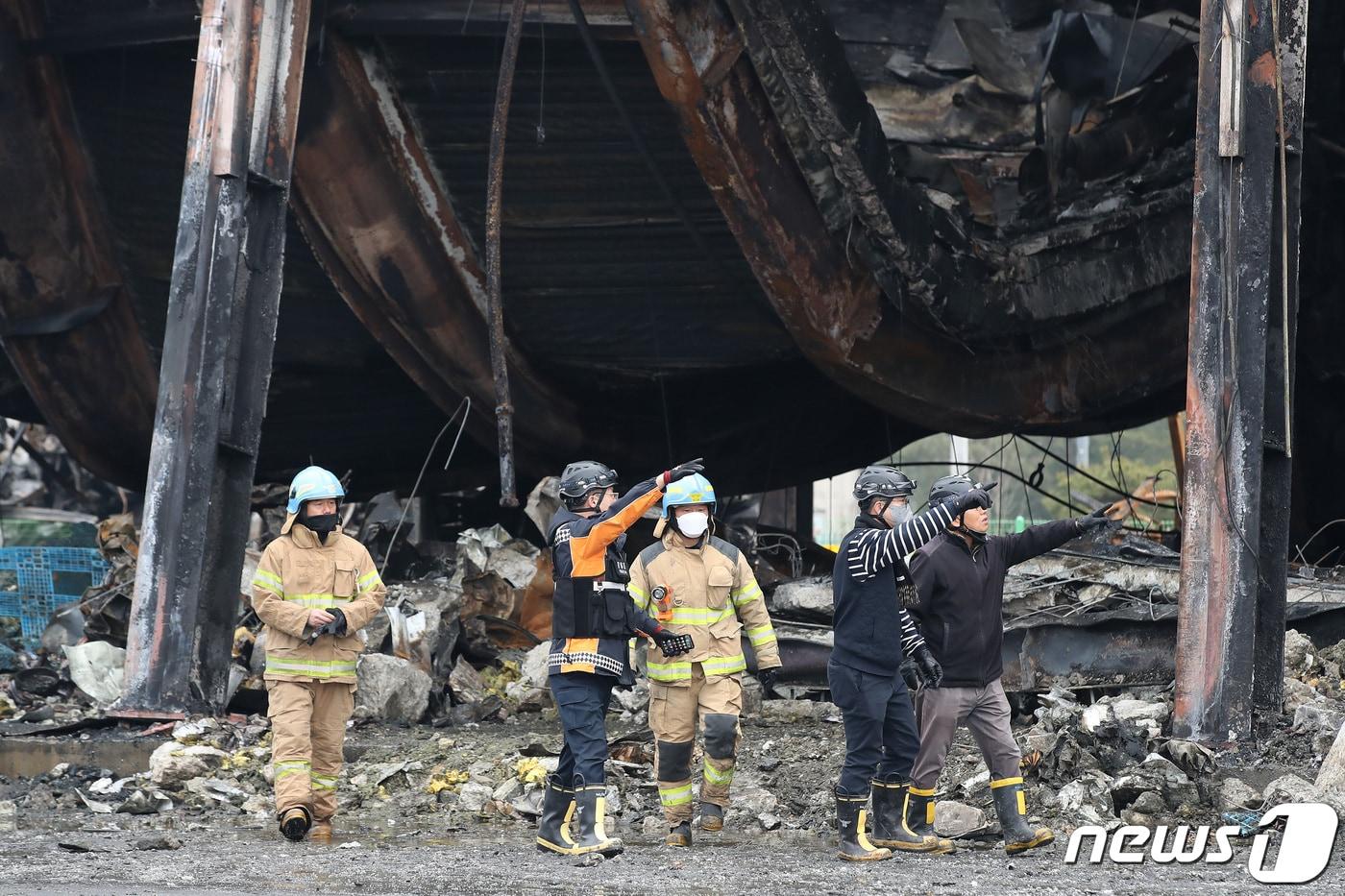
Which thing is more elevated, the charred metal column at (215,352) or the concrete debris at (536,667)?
the charred metal column at (215,352)

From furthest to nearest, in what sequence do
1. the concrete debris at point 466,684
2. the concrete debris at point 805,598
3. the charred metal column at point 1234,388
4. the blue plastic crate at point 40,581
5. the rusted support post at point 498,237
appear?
the blue plastic crate at point 40,581 < the concrete debris at point 805,598 < the concrete debris at point 466,684 < the rusted support post at point 498,237 < the charred metal column at point 1234,388

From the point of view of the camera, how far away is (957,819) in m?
6.55

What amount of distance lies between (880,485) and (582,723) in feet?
4.44

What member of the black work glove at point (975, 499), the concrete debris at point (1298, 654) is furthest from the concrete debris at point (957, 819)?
the concrete debris at point (1298, 654)

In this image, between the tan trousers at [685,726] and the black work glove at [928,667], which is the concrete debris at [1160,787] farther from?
the tan trousers at [685,726]

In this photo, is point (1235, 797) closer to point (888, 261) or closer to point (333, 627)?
point (333, 627)

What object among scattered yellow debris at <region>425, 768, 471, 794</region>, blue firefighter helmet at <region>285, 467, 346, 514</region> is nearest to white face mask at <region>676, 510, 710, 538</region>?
blue firefighter helmet at <region>285, 467, 346, 514</region>

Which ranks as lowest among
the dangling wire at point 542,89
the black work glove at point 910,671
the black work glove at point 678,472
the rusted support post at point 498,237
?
the black work glove at point 910,671

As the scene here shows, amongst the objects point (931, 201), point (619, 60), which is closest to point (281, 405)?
point (619, 60)

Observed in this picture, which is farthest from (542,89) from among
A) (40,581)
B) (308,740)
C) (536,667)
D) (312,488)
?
(40,581)

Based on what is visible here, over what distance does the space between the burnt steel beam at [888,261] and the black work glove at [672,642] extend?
3.69 meters

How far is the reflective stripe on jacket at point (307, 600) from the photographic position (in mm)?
6246

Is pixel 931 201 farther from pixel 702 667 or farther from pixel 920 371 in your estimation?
pixel 702 667

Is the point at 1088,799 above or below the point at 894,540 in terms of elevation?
below
